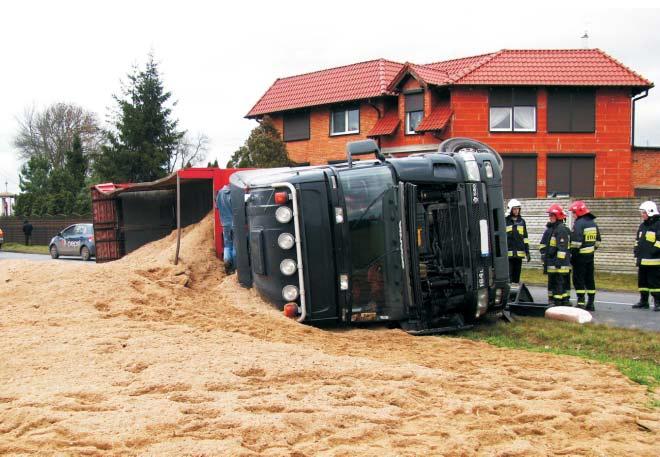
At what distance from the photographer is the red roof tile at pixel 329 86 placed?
3146cm

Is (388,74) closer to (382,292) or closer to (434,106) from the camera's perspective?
(434,106)

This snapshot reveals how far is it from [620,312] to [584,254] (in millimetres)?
1129

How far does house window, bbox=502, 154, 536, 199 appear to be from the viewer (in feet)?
92.6

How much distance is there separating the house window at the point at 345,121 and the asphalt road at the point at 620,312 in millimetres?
17933

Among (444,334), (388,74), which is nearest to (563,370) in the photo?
(444,334)

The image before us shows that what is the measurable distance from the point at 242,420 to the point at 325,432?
1.75 feet

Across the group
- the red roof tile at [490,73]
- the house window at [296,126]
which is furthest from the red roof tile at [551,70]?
the house window at [296,126]

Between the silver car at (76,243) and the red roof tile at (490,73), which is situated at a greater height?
the red roof tile at (490,73)

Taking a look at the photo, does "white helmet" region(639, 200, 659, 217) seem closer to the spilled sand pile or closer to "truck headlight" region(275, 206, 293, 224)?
the spilled sand pile

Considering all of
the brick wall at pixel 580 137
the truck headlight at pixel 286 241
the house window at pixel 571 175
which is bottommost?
the truck headlight at pixel 286 241

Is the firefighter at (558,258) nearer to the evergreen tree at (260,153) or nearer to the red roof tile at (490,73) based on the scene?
the red roof tile at (490,73)

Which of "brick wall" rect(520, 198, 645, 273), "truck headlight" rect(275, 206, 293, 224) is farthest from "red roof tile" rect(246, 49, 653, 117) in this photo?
"truck headlight" rect(275, 206, 293, 224)

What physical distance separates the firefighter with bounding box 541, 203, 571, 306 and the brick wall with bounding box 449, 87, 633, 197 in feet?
53.0

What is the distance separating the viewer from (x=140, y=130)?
37969 mm
